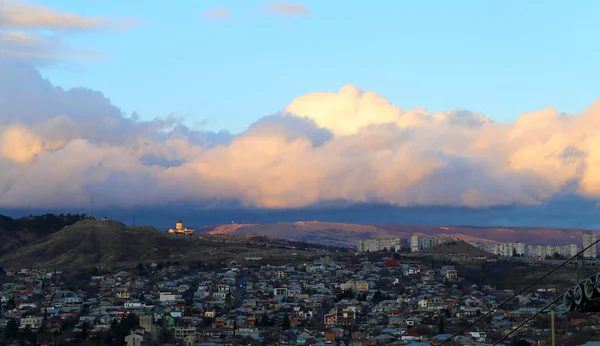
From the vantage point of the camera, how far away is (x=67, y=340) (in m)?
65.7

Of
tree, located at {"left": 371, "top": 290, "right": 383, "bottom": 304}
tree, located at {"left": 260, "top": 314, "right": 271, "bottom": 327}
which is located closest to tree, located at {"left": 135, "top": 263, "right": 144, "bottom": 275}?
tree, located at {"left": 371, "top": 290, "right": 383, "bottom": 304}

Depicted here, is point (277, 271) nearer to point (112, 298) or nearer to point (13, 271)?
point (112, 298)

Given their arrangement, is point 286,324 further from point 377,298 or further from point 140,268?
point 140,268

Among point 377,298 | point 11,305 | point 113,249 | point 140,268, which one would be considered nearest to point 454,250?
point 140,268

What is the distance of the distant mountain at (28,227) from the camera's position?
15059cm

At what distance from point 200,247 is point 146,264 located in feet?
63.3

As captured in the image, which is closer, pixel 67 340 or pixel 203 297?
pixel 67 340

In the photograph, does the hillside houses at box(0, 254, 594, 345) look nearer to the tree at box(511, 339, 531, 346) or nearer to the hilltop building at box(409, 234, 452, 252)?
the tree at box(511, 339, 531, 346)

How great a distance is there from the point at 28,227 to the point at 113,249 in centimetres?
2712

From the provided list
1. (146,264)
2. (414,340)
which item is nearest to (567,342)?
(414,340)

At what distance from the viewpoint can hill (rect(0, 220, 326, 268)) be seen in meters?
130

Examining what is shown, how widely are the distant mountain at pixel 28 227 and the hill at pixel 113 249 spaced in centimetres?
548

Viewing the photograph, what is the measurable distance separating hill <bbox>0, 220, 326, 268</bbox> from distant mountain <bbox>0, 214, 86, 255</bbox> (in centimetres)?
548

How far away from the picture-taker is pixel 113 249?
5399 inches
